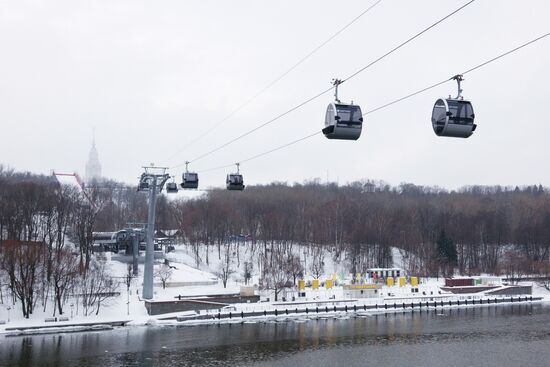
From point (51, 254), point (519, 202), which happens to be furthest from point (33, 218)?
point (519, 202)

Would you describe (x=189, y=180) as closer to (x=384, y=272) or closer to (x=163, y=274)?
(x=163, y=274)

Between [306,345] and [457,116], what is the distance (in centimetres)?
2564

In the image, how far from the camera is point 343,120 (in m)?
Answer: 15.0

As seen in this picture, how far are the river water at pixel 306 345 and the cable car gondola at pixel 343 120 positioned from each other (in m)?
19.2

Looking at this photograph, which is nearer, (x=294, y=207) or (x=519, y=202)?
(x=294, y=207)

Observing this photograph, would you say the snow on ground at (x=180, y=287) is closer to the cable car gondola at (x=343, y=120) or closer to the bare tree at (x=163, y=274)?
the bare tree at (x=163, y=274)

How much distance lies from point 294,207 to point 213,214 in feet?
62.4

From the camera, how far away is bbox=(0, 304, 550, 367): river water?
102 feet

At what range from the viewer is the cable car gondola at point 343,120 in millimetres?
14969

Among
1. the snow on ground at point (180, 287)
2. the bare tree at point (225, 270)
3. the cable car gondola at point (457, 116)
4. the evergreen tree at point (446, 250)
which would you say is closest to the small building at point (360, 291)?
the snow on ground at point (180, 287)

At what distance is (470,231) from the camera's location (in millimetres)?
90250

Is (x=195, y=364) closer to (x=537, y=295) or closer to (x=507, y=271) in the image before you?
(x=537, y=295)

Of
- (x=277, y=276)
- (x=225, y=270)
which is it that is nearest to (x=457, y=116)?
(x=277, y=276)

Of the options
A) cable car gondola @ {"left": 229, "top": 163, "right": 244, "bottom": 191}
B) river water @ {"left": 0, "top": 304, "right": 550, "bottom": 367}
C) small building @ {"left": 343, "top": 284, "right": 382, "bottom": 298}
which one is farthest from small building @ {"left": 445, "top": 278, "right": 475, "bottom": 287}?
cable car gondola @ {"left": 229, "top": 163, "right": 244, "bottom": 191}
